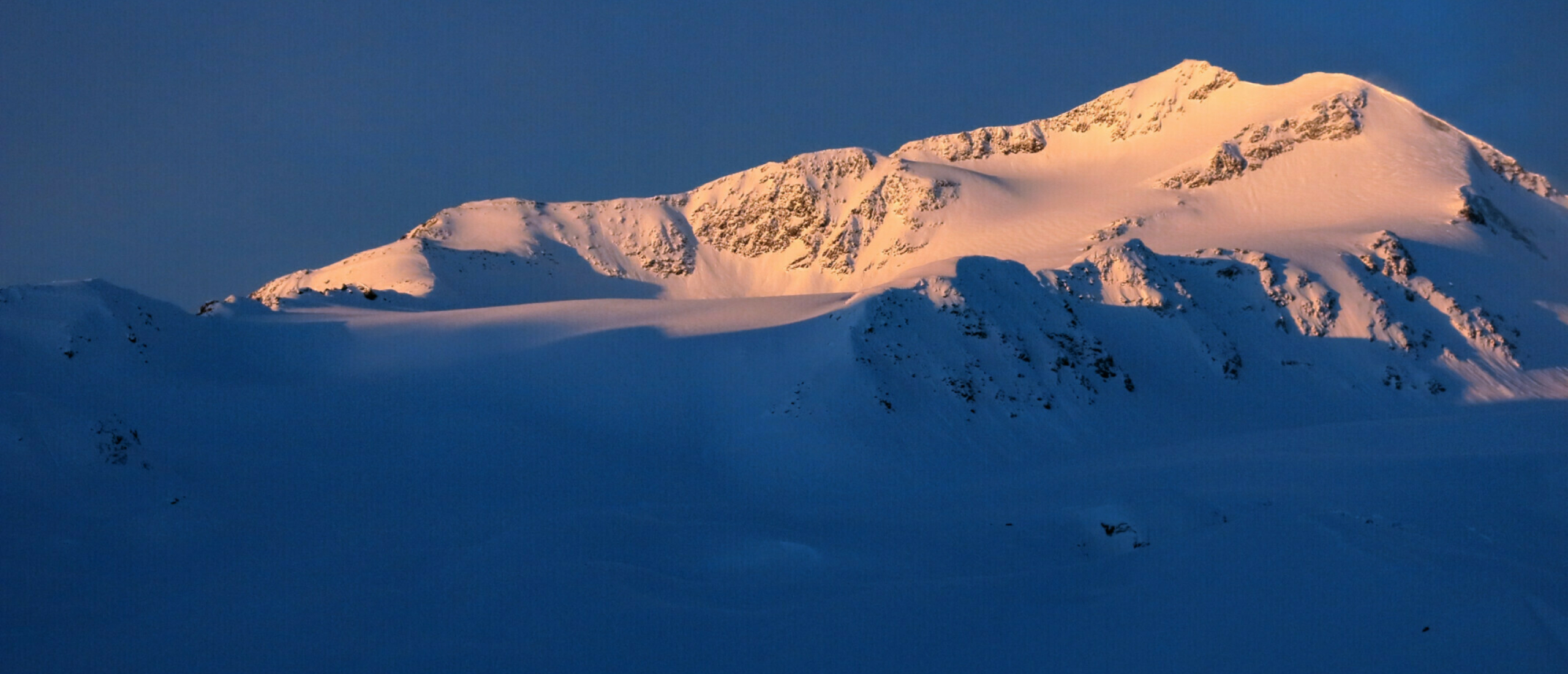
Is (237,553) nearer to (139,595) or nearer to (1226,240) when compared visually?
(139,595)

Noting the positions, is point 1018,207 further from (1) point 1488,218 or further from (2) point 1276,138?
(1) point 1488,218

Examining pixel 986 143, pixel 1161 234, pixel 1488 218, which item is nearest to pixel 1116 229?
pixel 1161 234

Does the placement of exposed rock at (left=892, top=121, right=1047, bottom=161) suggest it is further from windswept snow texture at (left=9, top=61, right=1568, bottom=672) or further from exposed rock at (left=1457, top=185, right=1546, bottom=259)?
exposed rock at (left=1457, top=185, right=1546, bottom=259)

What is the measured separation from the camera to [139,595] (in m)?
16.5

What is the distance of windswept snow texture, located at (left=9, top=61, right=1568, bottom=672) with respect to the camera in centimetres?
1375

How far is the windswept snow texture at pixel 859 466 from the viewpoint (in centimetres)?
1375

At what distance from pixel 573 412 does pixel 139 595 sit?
16.6 m

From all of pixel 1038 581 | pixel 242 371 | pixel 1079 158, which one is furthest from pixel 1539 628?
pixel 1079 158

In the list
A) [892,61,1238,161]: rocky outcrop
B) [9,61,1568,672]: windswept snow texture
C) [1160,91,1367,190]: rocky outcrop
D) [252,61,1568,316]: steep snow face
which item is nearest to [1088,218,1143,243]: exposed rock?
[9,61,1568,672]: windswept snow texture

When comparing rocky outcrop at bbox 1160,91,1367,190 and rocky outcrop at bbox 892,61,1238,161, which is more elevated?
rocky outcrop at bbox 892,61,1238,161

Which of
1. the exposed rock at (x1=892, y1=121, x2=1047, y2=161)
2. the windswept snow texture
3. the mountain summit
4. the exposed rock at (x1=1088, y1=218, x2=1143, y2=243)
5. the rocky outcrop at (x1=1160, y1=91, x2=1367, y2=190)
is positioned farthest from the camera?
the exposed rock at (x1=892, y1=121, x2=1047, y2=161)

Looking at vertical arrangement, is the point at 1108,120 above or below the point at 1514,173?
above

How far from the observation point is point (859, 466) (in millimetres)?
30719

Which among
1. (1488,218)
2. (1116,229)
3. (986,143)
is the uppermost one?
(986,143)
